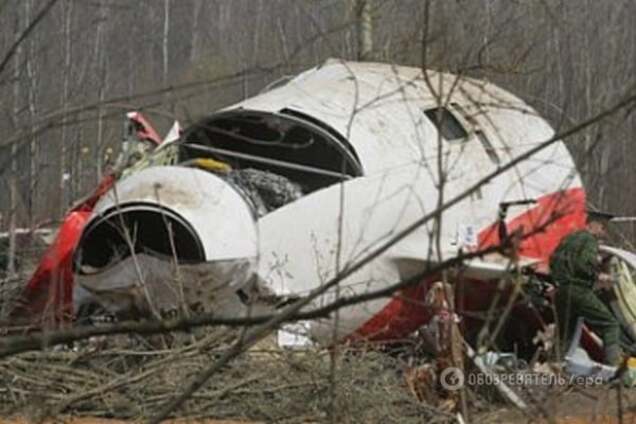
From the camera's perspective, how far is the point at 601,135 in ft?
10.2

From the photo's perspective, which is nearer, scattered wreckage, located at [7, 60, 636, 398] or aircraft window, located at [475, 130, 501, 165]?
scattered wreckage, located at [7, 60, 636, 398]

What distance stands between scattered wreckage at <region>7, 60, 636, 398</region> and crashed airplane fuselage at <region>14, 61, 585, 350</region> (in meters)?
0.01

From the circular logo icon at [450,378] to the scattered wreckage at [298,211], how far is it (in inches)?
22.6

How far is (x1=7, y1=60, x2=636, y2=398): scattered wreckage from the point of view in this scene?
7.65 m

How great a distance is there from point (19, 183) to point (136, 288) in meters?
3.32

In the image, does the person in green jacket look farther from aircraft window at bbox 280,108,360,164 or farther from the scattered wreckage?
aircraft window at bbox 280,108,360,164

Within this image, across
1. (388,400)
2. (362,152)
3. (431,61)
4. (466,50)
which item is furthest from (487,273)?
(431,61)

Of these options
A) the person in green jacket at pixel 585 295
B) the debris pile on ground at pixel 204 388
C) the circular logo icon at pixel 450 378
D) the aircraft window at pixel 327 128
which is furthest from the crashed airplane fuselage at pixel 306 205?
the circular logo icon at pixel 450 378

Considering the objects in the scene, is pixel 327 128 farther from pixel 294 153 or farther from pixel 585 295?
pixel 585 295

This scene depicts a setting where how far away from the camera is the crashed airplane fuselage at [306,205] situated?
7672 millimetres

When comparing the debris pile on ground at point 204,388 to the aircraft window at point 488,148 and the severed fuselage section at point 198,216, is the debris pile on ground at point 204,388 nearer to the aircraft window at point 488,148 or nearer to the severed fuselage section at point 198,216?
the severed fuselage section at point 198,216

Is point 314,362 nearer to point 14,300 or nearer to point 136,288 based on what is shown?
point 136,288

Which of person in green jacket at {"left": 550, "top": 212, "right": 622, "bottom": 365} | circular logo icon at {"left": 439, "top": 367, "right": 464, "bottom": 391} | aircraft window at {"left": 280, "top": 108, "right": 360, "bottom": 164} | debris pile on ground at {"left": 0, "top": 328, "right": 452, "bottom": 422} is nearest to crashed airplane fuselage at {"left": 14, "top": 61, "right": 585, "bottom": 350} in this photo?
aircraft window at {"left": 280, "top": 108, "right": 360, "bottom": 164}

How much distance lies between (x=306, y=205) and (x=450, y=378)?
5.04 feet
